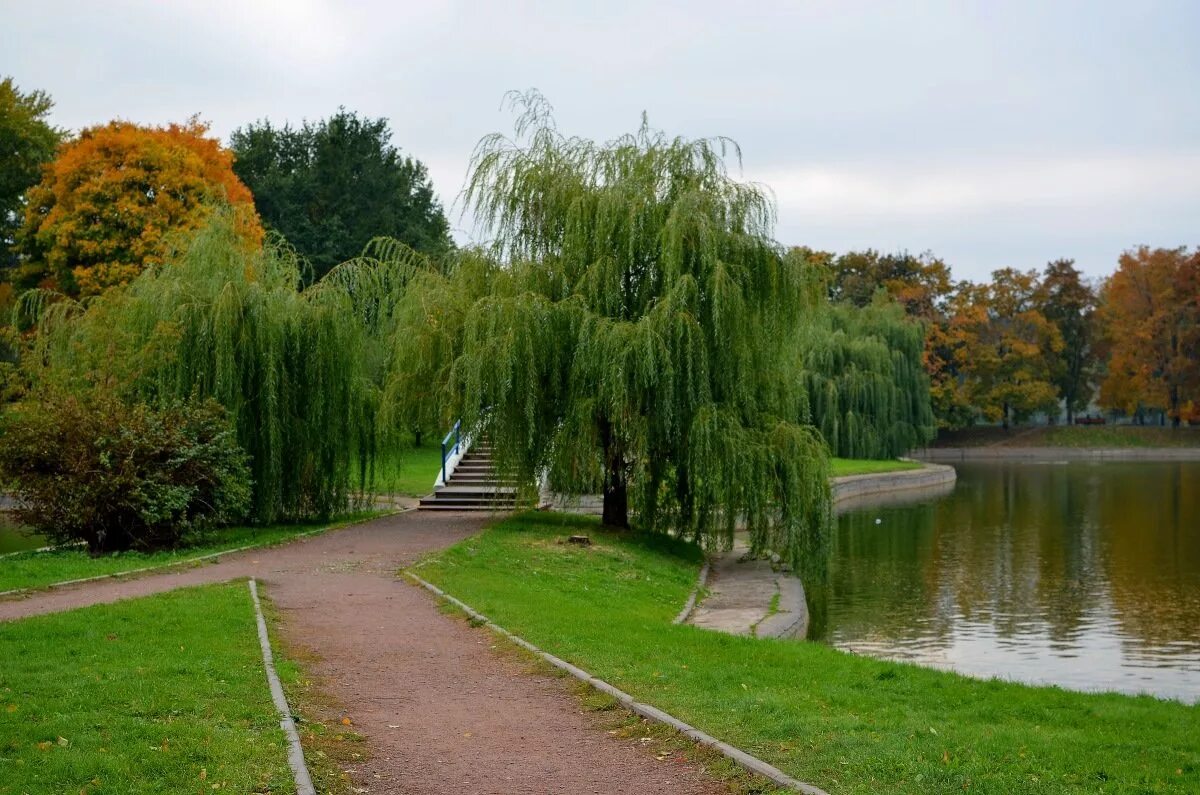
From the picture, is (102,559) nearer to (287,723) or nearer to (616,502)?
(616,502)

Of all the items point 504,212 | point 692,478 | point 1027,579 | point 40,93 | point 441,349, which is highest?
point 40,93

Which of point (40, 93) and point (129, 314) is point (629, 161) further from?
point (40, 93)

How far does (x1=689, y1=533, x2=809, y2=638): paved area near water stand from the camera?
15.2m

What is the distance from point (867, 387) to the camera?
52.2 m

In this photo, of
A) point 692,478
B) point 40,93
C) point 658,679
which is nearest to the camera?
point 658,679

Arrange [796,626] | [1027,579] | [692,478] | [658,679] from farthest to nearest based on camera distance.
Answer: [1027,579] < [692,478] < [796,626] < [658,679]

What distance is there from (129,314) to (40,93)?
94.1ft

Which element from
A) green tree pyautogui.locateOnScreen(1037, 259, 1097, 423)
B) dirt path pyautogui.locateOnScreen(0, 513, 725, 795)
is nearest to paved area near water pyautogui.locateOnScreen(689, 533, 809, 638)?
dirt path pyautogui.locateOnScreen(0, 513, 725, 795)

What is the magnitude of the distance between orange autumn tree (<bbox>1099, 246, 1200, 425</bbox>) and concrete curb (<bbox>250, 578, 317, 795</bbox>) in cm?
7869

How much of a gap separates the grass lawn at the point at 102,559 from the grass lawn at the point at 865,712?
5.24 m

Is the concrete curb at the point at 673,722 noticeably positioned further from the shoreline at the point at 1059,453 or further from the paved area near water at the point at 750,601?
the shoreline at the point at 1059,453

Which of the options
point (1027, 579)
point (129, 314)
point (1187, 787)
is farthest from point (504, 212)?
point (1187, 787)

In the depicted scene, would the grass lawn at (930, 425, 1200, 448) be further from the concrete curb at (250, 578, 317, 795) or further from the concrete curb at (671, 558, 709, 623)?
the concrete curb at (250, 578, 317, 795)

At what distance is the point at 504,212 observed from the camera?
20828 mm
